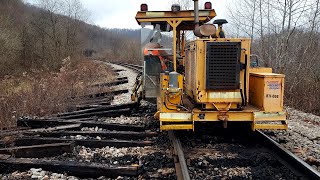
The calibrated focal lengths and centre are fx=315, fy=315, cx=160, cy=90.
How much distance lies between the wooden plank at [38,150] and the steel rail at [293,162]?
3.49 meters

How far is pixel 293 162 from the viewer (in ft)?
15.6

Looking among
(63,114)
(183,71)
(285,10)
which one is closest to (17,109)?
(63,114)

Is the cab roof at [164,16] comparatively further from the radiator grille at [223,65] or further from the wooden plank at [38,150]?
the wooden plank at [38,150]

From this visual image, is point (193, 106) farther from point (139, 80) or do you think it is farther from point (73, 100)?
point (73, 100)

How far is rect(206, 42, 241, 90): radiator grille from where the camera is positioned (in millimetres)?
5723

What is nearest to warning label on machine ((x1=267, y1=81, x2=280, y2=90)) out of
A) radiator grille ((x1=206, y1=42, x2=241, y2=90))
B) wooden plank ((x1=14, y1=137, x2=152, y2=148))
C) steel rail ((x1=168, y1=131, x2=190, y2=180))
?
radiator grille ((x1=206, y1=42, x2=241, y2=90))

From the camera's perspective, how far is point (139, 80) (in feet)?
31.2

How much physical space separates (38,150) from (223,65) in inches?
141

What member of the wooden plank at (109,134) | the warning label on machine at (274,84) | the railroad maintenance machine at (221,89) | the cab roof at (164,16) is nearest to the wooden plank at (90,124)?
the wooden plank at (109,134)

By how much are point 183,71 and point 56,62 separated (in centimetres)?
2525

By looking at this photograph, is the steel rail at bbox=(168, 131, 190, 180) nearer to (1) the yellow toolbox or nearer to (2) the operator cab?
(1) the yellow toolbox

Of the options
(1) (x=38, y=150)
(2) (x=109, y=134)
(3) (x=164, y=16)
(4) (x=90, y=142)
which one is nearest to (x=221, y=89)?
(3) (x=164, y=16)

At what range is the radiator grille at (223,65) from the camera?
572 cm

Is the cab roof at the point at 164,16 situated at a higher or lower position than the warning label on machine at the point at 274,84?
higher
